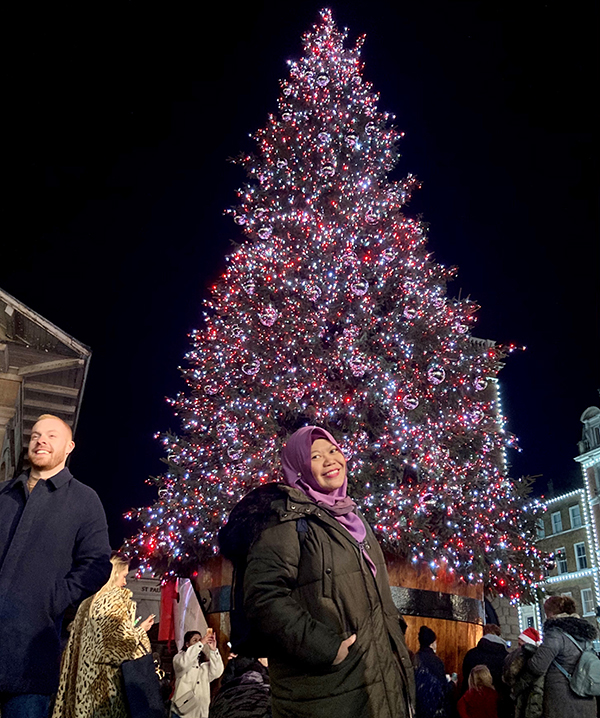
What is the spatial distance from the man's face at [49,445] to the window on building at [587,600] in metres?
38.3

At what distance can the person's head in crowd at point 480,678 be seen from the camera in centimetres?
591

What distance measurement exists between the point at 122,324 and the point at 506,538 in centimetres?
1969

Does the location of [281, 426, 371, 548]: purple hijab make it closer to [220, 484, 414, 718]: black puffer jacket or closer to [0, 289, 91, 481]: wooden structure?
[220, 484, 414, 718]: black puffer jacket

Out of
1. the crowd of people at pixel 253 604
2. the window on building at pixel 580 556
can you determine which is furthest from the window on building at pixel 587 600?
the crowd of people at pixel 253 604

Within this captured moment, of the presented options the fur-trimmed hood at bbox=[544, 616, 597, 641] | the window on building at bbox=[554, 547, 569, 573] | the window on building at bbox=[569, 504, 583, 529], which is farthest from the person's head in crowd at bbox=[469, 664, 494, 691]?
the window on building at bbox=[554, 547, 569, 573]

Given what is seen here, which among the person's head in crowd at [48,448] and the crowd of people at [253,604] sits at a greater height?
the person's head in crowd at [48,448]

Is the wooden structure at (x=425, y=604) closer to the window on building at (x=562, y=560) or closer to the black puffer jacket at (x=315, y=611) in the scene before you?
the black puffer jacket at (x=315, y=611)

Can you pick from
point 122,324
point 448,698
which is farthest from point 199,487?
point 122,324

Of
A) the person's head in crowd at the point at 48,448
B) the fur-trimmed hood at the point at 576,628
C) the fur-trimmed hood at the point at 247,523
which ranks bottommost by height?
the fur-trimmed hood at the point at 576,628

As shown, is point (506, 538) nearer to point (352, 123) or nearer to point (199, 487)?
point (199, 487)

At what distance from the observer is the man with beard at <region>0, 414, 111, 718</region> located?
9.04 ft

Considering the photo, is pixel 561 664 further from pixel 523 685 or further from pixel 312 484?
pixel 312 484

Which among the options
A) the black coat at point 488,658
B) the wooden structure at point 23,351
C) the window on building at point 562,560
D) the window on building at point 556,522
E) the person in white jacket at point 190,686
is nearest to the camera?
the person in white jacket at point 190,686

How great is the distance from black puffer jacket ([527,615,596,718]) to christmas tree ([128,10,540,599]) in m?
2.90
